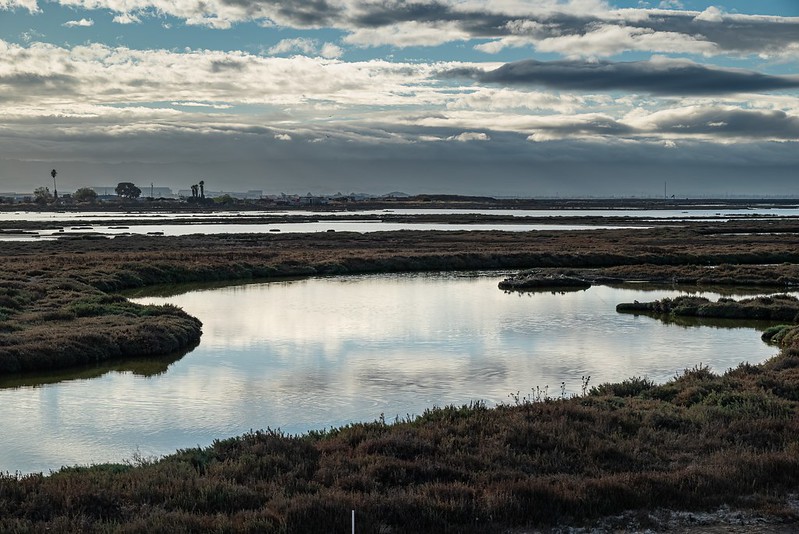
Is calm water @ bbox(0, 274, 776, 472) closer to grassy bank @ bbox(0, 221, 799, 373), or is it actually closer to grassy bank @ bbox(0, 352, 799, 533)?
grassy bank @ bbox(0, 221, 799, 373)

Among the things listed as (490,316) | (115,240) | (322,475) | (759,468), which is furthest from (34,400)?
(115,240)

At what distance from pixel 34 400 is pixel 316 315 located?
1787cm

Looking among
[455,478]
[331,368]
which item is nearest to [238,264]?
[331,368]

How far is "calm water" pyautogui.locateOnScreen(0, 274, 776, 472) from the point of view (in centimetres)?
1819

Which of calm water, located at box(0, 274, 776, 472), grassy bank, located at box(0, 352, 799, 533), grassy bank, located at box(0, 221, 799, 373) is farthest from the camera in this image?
grassy bank, located at box(0, 221, 799, 373)

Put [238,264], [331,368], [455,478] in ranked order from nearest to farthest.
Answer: [455,478]
[331,368]
[238,264]

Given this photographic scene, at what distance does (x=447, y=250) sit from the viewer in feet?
247

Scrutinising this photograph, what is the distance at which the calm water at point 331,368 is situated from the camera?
18188mm

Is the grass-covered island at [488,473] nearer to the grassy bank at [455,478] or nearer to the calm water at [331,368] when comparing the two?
the grassy bank at [455,478]


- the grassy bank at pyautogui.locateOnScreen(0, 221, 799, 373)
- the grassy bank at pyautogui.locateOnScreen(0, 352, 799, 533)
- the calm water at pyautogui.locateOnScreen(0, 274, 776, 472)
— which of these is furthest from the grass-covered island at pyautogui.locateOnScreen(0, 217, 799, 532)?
the grassy bank at pyautogui.locateOnScreen(0, 221, 799, 373)

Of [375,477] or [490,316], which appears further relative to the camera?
[490,316]

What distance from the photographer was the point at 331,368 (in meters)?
25.2

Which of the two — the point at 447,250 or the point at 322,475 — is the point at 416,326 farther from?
the point at 447,250

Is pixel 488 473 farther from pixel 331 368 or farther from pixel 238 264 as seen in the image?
pixel 238 264
